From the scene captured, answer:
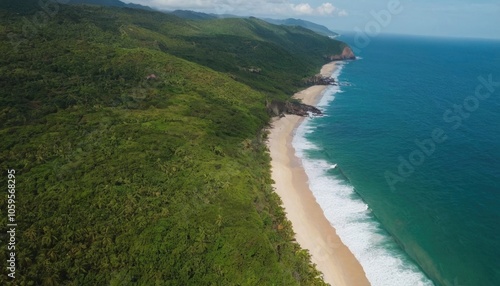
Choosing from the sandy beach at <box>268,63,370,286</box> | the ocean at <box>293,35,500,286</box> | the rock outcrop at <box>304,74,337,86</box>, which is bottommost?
the sandy beach at <box>268,63,370,286</box>

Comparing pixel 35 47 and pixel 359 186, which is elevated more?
pixel 35 47

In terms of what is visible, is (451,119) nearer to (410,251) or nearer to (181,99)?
(410,251)

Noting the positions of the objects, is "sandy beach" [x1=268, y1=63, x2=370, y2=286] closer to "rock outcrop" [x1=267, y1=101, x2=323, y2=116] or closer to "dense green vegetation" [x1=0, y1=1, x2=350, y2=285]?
"dense green vegetation" [x1=0, y1=1, x2=350, y2=285]

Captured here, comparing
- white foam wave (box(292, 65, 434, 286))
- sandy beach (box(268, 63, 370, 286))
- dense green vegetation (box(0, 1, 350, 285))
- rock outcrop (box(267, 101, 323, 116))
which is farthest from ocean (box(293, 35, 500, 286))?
dense green vegetation (box(0, 1, 350, 285))

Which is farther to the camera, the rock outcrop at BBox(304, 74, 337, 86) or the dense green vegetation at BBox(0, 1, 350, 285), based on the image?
the rock outcrop at BBox(304, 74, 337, 86)

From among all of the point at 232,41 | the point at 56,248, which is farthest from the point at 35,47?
the point at 232,41

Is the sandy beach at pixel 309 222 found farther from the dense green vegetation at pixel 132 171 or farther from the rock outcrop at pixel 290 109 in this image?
the rock outcrop at pixel 290 109

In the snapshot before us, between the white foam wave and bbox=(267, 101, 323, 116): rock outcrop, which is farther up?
bbox=(267, 101, 323, 116): rock outcrop

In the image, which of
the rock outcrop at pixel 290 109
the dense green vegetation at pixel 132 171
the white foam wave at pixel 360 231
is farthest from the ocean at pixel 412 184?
the dense green vegetation at pixel 132 171
